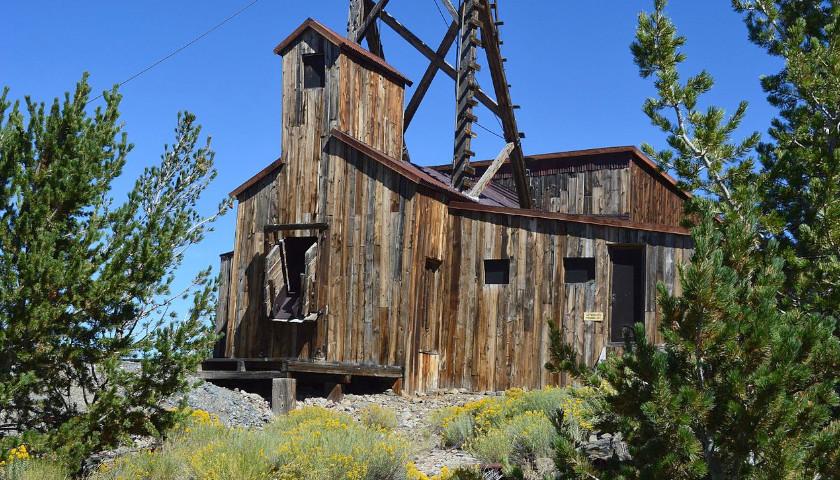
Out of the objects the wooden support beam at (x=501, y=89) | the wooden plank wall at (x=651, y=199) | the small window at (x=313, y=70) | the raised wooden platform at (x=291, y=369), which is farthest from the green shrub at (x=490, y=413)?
the wooden plank wall at (x=651, y=199)

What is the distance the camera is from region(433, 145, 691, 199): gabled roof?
2580cm

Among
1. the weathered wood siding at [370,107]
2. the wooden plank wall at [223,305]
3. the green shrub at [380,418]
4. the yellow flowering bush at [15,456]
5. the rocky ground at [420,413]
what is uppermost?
the weathered wood siding at [370,107]

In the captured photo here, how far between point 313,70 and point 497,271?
5.92 m

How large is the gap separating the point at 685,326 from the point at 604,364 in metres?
0.67

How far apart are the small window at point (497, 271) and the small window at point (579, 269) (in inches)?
48.5

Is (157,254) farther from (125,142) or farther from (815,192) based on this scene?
(815,192)

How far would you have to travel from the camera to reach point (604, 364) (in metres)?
6.60

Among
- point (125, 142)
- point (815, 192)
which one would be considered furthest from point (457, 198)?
point (815, 192)

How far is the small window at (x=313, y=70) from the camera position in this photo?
1922 centimetres

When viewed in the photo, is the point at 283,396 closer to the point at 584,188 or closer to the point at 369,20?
the point at 369,20

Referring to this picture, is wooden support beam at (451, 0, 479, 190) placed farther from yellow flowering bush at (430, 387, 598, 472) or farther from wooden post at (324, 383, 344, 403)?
yellow flowering bush at (430, 387, 598, 472)

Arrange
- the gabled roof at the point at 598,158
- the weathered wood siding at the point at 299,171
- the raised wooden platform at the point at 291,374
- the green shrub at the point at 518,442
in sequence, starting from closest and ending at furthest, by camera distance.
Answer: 1. the green shrub at the point at 518,442
2. the raised wooden platform at the point at 291,374
3. the weathered wood siding at the point at 299,171
4. the gabled roof at the point at 598,158

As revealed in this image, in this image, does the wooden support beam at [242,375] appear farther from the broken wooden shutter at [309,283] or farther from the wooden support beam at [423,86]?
the wooden support beam at [423,86]

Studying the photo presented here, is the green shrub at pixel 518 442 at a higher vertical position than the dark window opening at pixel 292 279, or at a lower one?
lower
